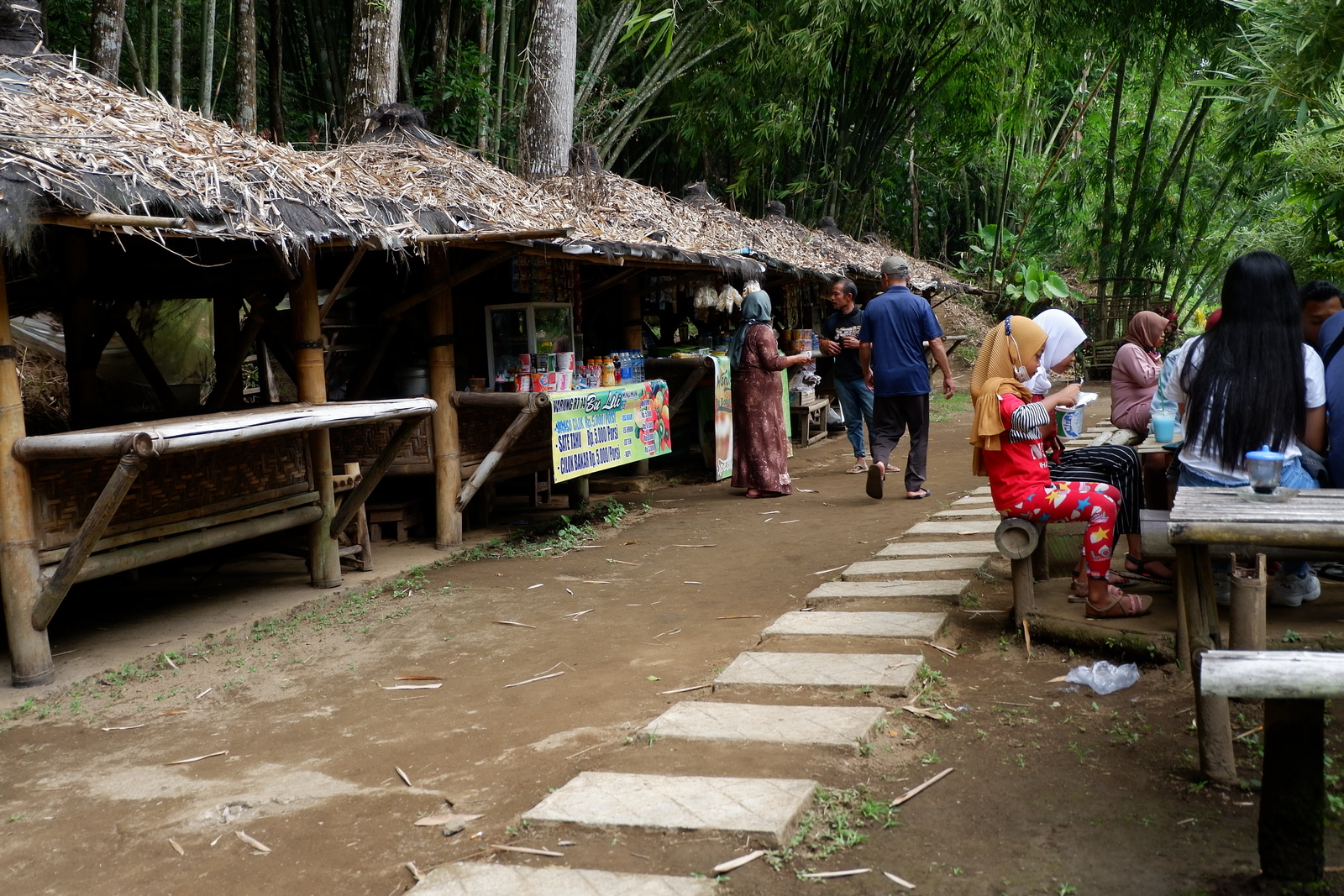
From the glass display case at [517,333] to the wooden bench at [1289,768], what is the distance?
5742 millimetres

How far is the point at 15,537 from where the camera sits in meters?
4.61

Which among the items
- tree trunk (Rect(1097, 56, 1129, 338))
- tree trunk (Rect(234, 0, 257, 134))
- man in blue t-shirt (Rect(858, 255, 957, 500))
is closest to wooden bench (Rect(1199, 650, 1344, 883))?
man in blue t-shirt (Rect(858, 255, 957, 500))

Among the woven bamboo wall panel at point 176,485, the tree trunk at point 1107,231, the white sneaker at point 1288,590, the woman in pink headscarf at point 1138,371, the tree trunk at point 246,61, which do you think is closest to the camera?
the white sneaker at point 1288,590

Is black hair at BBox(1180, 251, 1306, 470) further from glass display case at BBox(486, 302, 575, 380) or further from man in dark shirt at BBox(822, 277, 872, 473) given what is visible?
man in dark shirt at BBox(822, 277, 872, 473)

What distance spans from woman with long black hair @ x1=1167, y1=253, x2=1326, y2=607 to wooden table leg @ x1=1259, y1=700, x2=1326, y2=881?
148 cm

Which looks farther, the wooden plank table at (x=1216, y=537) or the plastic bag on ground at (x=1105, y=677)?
the plastic bag on ground at (x=1105, y=677)

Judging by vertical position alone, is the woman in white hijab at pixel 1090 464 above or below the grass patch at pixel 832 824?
above

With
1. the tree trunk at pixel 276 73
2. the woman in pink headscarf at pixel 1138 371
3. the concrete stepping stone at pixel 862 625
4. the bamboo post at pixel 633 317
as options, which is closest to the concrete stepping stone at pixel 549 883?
the concrete stepping stone at pixel 862 625

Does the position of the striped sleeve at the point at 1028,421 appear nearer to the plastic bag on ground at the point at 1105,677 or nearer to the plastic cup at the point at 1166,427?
the plastic cup at the point at 1166,427

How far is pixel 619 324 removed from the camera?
32.6 ft

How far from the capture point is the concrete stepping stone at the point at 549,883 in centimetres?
265

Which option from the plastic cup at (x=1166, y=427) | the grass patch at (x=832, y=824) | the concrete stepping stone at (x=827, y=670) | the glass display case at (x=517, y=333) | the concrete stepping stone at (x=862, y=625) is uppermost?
the glass display case at (x=517, y=333)

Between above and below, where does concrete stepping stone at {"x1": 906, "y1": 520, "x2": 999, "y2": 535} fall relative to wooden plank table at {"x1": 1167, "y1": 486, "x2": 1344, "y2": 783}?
below

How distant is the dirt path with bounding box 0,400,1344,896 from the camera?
9.44ft
